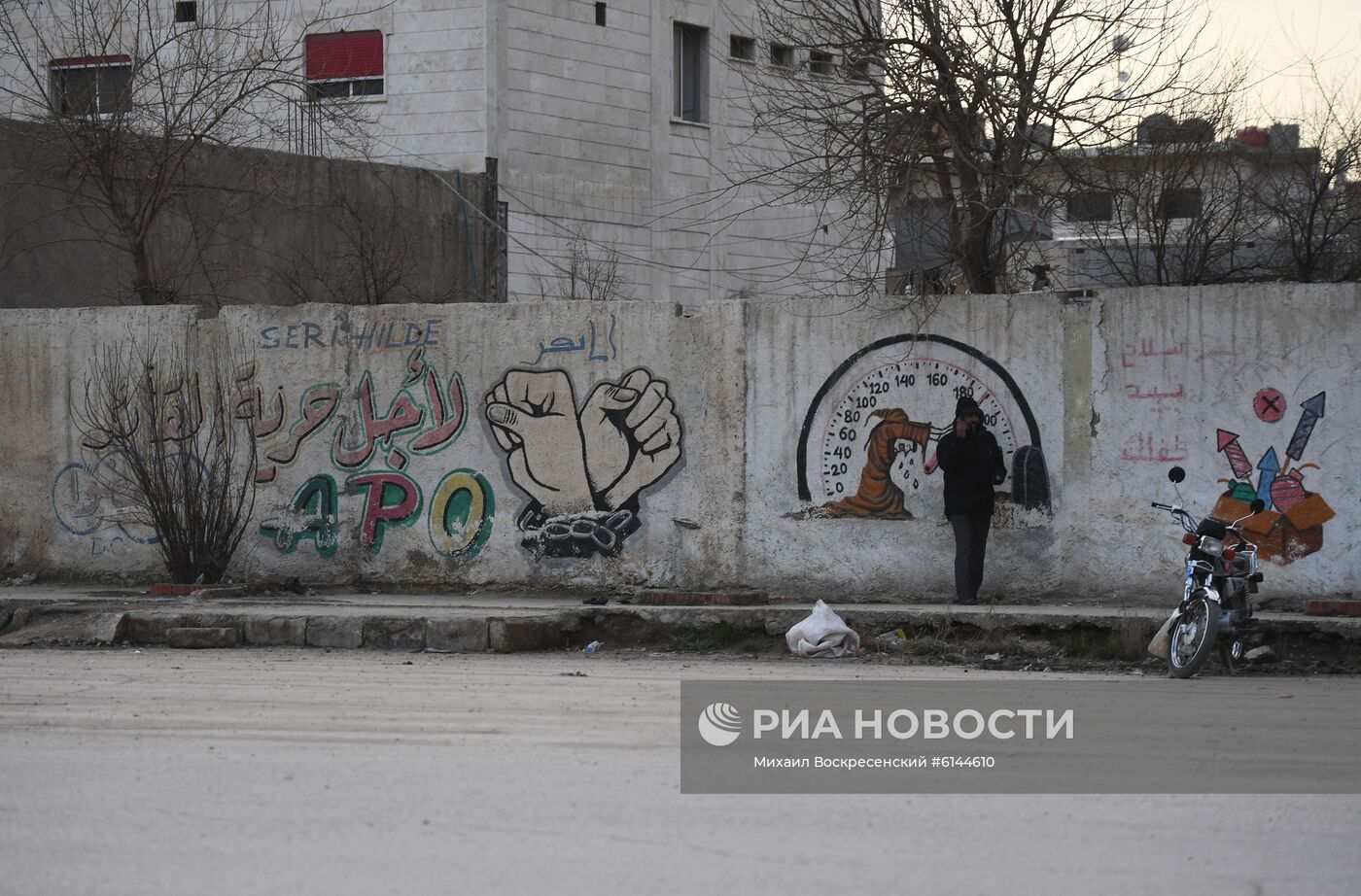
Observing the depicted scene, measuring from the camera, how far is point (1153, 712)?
7508mm

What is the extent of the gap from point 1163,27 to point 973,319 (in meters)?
3.36

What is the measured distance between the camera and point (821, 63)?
13906mm

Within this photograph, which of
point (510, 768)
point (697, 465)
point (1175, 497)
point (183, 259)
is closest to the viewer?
point (510, 768)

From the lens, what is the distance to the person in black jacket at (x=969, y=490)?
11.1 metres

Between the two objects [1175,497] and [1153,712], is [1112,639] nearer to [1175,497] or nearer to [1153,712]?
[1175,497]

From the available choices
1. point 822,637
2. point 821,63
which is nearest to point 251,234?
point 821,63

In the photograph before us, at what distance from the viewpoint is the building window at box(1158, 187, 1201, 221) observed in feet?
61.9

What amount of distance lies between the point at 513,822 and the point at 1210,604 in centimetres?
539

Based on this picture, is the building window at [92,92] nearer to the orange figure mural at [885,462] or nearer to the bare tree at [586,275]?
the bare tree at [586,275]

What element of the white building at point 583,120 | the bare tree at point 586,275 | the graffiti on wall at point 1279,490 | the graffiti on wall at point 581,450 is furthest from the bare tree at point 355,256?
the graffiti on wall at point 1279,490

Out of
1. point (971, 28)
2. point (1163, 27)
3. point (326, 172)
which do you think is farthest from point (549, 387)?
point (326, 172)

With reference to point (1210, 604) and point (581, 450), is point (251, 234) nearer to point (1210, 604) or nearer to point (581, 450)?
point (581, 450)

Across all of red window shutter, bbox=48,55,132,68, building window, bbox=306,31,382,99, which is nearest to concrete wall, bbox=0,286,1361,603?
red window shutter, bbox=48,55,132,68

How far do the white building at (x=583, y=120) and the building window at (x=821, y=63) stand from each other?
774 cm
